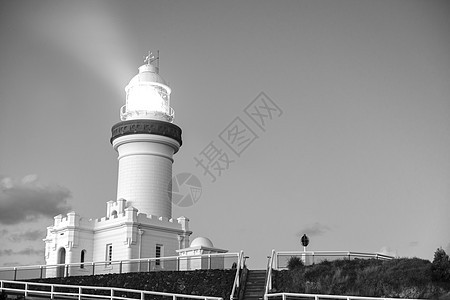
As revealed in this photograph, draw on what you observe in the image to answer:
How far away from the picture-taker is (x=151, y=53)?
48.0m

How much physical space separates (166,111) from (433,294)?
24113mm

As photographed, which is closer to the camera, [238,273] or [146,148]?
[238,273]

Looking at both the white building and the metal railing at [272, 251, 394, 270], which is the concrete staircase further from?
the white building

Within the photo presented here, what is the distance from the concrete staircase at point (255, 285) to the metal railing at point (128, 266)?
5.40 feet

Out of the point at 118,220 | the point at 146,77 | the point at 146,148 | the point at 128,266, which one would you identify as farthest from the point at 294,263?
the point at 146,77

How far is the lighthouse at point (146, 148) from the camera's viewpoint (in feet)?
142

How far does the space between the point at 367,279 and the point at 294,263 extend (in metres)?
3.92

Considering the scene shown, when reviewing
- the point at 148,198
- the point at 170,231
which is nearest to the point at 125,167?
the point at 148,198

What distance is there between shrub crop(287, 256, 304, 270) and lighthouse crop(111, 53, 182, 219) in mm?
13758

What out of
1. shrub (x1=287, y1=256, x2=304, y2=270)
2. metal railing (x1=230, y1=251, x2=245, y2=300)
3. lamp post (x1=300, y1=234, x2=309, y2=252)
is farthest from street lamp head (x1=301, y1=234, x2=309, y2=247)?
metal railing (x1=230, y1=251, x2=245, y2=300)

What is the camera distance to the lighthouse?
43.2 meters

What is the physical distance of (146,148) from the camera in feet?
143

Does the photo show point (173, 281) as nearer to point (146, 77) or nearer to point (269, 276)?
point (269, 276)

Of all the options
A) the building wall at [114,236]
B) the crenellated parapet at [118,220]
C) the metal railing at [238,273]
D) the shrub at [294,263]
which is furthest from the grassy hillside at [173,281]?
the crenellated parapet at [118,220]
